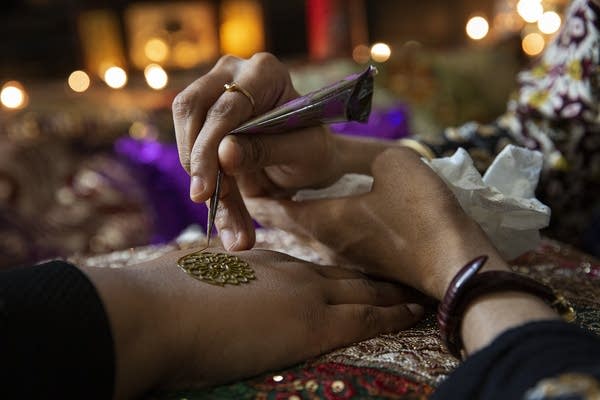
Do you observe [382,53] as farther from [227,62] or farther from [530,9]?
[227,62]

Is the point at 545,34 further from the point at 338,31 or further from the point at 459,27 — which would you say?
the point at 459,27

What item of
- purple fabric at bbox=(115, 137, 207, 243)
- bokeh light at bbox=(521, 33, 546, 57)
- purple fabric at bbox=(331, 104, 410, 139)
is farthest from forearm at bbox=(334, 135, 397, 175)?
bokeh light at bbox=(521, 33, 546, 57)

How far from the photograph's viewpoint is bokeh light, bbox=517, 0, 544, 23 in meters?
2.53

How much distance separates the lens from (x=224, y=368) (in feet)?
1.61

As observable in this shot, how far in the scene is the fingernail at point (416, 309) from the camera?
601 mm

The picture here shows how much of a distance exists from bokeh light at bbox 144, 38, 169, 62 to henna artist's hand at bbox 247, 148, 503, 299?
3051 millimetres

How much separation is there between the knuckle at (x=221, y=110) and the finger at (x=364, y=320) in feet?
0.71

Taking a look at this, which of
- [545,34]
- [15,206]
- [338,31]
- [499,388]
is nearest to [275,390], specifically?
[499,388]

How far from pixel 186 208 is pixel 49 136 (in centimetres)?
63

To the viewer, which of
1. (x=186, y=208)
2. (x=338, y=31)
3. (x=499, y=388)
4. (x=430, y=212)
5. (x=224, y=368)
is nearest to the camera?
(x=499, y=388)

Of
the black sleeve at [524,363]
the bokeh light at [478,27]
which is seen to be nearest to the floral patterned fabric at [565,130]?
the black sleeve at [524,363]

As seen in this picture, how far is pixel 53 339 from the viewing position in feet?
1.37

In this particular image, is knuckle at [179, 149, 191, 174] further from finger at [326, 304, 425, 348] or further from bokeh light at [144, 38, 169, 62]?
bokeh light at [144, 38, 169, 62]

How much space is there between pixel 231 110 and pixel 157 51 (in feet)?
10.2
